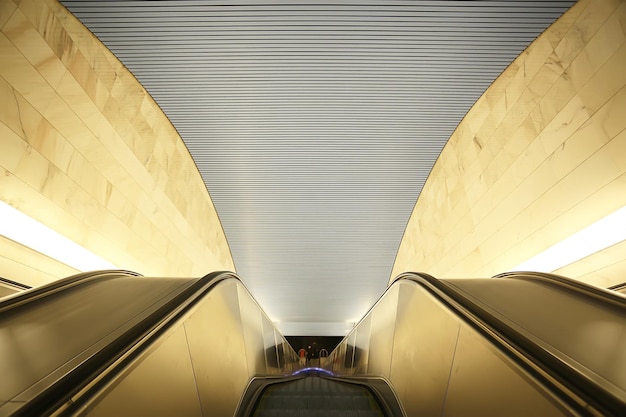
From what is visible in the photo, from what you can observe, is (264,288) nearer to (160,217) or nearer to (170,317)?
(160,217)

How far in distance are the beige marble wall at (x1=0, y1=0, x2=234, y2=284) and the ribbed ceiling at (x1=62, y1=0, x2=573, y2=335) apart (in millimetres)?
597

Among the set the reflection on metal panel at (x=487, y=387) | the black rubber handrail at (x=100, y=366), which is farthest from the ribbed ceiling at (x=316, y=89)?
the reflection on metal panel at (x=487, y=387)

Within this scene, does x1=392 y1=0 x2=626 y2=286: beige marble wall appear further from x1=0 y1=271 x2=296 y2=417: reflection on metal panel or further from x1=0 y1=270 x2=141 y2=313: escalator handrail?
x1=0 y1=270 x2=141 y2=313: escalator handrail

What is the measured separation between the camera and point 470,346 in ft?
6.16

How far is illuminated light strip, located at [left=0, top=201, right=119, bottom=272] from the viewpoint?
3.71m

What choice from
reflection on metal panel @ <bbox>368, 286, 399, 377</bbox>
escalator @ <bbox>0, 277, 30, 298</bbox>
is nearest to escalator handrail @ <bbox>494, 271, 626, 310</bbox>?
reflection on metal panel @ <bbox>368, 286, 399, 377</bbox>

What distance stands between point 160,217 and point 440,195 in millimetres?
6523

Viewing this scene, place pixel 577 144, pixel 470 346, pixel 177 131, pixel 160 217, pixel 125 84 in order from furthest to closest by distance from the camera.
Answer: pixel 177 131, pixel 160 217, pixel 125 84, pixel 577 144, pixel 470 346

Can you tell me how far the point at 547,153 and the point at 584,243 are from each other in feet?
4.25

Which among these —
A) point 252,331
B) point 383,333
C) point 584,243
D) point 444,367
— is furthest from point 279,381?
point 584,243

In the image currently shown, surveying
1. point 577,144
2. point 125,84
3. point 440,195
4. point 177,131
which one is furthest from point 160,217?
point 577,144

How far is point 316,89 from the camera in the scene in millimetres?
6559

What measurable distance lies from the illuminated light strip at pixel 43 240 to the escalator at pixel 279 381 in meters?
1.51

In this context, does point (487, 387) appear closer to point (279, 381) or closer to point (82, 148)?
point (279, 381)
